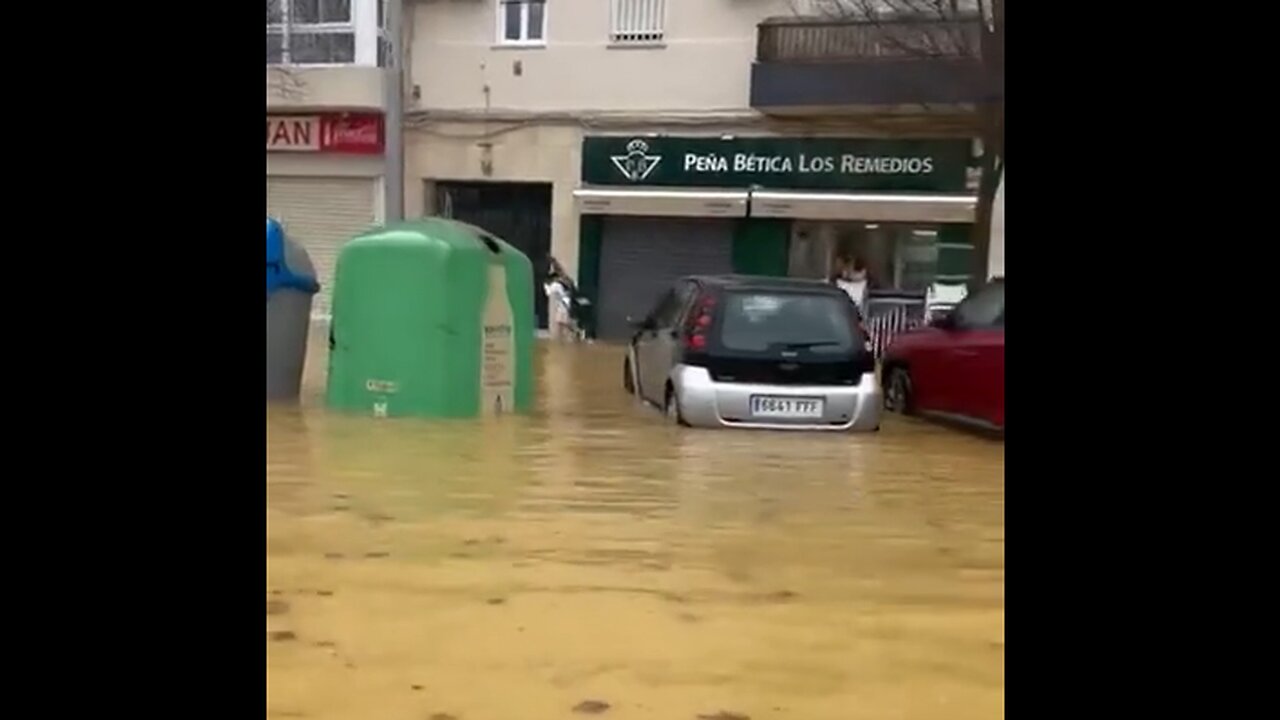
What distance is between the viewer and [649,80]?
21.8 meters

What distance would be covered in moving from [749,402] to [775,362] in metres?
0.34

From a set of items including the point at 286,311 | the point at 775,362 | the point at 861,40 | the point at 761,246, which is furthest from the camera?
the point at 761,246

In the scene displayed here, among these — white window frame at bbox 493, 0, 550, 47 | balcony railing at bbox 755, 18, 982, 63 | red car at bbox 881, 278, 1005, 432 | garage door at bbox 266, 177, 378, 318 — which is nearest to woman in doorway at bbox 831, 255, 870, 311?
balcony railing at bbox 755, 18, 982, 63

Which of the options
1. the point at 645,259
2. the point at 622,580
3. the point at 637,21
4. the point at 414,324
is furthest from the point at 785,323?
the point at 637,21

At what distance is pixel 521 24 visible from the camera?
22.2 metres

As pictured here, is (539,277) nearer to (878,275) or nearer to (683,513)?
(878,275)

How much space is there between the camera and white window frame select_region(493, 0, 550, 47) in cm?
2217

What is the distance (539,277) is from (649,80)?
137 inches

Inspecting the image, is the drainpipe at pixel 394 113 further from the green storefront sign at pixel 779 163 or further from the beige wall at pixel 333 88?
the green storefront sign at pixel 779 163

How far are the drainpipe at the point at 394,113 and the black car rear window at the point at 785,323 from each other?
9.06 m

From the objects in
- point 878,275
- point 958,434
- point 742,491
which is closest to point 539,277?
point 878,275

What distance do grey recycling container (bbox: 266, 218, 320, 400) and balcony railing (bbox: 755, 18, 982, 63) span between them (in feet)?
31.1

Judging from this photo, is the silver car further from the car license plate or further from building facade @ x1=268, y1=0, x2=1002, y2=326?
building facade @ x1=268, y1=0, x2=1002, y2=326

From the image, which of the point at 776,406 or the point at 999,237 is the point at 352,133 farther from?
the point at 999,237
